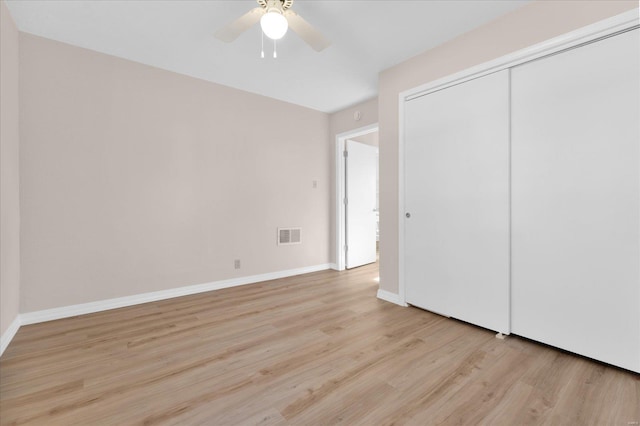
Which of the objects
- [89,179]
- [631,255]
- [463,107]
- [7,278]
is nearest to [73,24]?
[89,179]

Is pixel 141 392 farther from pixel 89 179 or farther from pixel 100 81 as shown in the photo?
pixel 100 81

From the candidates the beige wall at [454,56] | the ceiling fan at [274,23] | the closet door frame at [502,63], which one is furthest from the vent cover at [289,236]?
the ceiling fan at [274,23]

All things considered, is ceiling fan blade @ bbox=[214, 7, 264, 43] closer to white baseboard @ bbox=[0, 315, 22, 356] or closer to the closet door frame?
the closet door frame

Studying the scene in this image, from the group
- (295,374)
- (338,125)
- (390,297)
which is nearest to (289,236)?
(390,297)

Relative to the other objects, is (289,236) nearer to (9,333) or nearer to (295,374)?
(295,374)

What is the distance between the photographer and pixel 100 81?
2729mm

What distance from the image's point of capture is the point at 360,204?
4.66 metres

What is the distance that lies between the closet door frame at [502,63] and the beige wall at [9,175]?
3.21 meters

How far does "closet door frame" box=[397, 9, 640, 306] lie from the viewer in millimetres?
1730

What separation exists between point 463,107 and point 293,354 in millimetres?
2425

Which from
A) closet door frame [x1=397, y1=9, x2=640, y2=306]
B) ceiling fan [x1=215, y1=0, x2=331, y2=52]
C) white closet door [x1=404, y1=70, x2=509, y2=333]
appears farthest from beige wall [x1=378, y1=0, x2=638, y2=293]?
ceiling fan [x1=215, y1=0, x2=331, y2=52]

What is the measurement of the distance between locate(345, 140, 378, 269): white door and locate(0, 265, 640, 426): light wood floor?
197 centimetres

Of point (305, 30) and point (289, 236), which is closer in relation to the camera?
point (305, 30)

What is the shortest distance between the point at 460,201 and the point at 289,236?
7.85 ft
